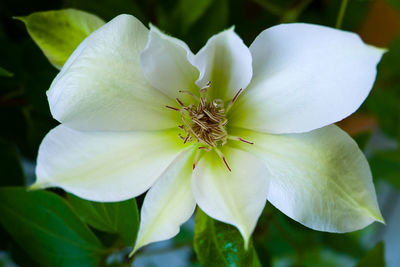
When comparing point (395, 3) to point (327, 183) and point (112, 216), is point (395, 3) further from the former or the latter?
point (112, 216)

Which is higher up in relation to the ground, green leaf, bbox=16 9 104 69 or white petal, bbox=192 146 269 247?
green leaf, bbox=16 9 104 69

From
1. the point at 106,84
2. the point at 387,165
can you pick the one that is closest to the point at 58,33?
the point at 106,84

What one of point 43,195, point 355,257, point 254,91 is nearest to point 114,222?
point 43,195

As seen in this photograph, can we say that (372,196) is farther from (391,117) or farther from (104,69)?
(391,117)

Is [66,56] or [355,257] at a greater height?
[66,56]

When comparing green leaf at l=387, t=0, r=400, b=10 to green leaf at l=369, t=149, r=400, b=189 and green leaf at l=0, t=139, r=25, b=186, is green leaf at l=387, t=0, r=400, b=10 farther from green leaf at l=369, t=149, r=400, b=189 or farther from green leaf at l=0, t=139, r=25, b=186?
green leaf at l=0, t=139, r=25, b=186

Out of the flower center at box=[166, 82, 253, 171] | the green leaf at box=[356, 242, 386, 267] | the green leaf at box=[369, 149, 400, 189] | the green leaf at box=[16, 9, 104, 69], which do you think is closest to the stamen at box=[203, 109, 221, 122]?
the flower center at box=[166, 82, 253, 171]

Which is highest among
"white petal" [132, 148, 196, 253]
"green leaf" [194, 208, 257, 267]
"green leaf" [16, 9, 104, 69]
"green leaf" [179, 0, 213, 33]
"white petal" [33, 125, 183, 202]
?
"green leaf" [16, 9, 104, 69]

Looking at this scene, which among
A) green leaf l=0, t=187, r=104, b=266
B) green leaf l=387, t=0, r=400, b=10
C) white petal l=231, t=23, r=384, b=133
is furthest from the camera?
green leaf l=387, t=0, r=400, b=10
